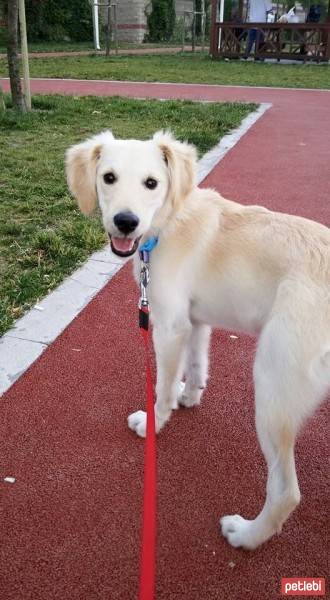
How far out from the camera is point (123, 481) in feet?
8.20

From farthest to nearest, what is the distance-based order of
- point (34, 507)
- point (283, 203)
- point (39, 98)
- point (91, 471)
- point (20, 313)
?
point (39, 98) < point (283, 203) < point (20, 313) < point (91, 471) < point (34, 507)

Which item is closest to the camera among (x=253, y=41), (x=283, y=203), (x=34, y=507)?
(x=34, y=507)

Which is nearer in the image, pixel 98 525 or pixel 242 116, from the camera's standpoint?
pixel 98 525

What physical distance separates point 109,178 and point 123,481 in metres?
1.46

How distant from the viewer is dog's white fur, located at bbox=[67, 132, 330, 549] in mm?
1947

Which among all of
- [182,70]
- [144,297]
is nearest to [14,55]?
[144,297]

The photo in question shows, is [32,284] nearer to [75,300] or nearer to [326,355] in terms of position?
[75,300]

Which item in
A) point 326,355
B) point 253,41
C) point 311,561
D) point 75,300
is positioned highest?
point 253,41

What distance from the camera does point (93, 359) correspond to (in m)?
3.33

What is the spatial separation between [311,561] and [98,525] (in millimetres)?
933

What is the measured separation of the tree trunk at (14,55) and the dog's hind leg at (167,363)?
7961 millimetres

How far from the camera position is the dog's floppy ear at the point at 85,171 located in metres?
2.52

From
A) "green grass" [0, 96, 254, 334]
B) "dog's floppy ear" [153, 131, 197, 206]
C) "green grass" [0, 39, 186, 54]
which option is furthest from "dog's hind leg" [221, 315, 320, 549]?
"green grass" [0, 39, 186, 54]

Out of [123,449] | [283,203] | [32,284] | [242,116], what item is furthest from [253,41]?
[123,449]
